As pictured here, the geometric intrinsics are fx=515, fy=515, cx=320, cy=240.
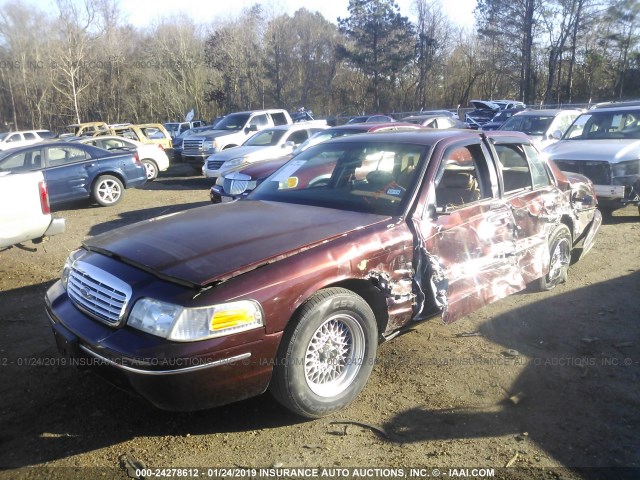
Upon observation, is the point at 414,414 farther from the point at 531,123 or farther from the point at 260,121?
the point at 260,121

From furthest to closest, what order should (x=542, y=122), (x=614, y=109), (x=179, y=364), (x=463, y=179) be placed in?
(x=542, y=122) → (x=614, y=109) → (x=463, y=179) → (x=179, y=364)

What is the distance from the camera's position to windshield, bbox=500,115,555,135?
41.9 ft

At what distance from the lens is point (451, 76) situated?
1829 inches

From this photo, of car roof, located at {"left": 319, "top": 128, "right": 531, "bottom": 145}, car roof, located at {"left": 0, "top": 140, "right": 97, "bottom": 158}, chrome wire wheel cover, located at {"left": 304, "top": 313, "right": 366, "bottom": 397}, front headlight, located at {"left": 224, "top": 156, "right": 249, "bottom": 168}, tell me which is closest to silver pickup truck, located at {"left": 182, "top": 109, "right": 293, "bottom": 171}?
front headlight, located at {"left": 224, "top": 156, "right": 249, "bottom": 168}

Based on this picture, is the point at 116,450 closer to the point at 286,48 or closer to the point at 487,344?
the point at 487,344

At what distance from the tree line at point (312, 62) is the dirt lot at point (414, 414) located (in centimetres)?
4008

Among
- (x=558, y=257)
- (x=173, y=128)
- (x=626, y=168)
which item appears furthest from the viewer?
(x=173, y=128)

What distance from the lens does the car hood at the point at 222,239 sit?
2.91 meters

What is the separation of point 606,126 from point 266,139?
26.3ft

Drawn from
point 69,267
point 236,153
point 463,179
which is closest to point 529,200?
point 463,179

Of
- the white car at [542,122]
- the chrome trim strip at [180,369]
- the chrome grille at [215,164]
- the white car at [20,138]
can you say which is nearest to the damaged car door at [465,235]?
the chrome trim strip at [180,369]

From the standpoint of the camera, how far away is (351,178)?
4258mm

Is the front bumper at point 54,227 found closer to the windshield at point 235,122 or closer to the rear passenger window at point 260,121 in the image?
the windshield at point 235,122

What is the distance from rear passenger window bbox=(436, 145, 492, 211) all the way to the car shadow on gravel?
3.92 feet
